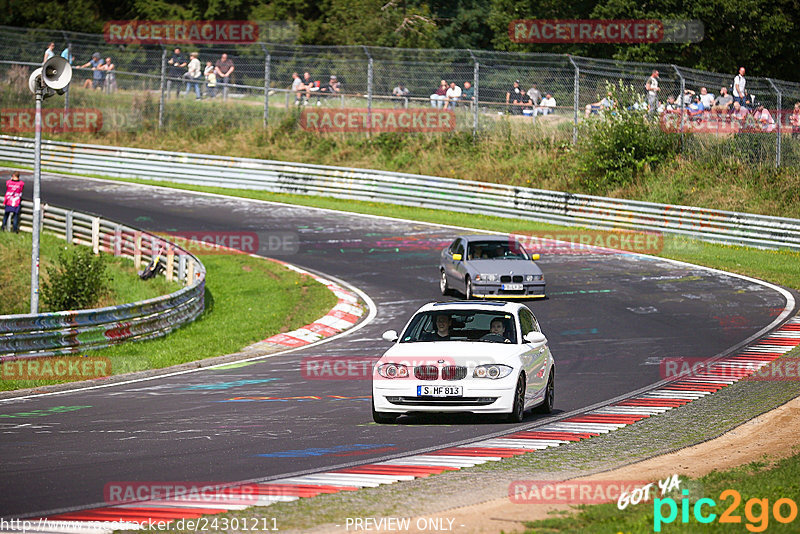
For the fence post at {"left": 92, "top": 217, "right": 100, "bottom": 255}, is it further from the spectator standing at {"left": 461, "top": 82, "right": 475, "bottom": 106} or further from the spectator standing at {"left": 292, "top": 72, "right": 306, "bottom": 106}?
the spectator standing at {"left": 461, "top": 82, "right": 475, "bottom": 106}

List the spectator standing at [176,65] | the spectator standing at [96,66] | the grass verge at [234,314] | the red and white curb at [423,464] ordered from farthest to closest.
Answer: the spectator standing at [96,66], the spectator standing at [176,65], the grass verge at [234,314], the red and white curb at [423,464]

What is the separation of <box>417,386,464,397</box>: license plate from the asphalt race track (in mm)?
383

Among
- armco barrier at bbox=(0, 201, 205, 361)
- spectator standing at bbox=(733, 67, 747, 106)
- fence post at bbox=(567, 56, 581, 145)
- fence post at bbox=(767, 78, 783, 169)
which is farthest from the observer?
fence post at bbox=(567, 56, 581, 145)

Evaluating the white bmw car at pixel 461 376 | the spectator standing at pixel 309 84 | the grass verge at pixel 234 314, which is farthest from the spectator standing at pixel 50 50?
the white bmw car at pixel 461 376

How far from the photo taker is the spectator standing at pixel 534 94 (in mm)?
38059

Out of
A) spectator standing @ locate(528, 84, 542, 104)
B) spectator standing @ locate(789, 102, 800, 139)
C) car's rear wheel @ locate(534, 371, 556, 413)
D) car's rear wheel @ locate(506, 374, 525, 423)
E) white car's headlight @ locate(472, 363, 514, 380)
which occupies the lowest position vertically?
car's rear wheel @ locate(534, 371, 556, 413)

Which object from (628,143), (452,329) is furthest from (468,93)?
(452,329)

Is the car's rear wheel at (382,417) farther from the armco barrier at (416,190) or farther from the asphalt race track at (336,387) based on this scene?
the armco barrier at (416,190)

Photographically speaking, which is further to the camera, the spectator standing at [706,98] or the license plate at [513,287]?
the spectator standing at [706,98]

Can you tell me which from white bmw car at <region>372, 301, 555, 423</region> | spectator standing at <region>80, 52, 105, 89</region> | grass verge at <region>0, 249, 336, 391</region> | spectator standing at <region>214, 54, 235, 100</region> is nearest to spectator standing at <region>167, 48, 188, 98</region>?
spectator standing at <region>214, 54, 235, 100</region>

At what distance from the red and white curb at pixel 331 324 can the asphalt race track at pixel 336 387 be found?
1.88 ft

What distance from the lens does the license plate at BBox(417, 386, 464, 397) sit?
1191cm

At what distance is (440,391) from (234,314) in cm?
1205

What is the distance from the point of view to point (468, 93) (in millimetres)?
39625
